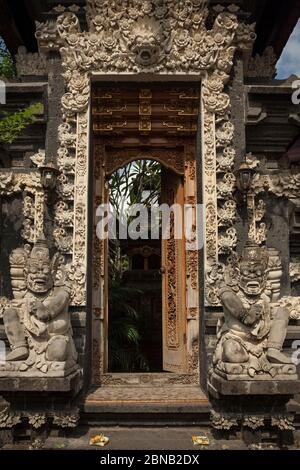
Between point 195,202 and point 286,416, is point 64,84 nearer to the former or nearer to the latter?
point 195,202

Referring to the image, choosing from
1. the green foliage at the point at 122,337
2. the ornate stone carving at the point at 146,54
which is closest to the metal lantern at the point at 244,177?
the ornate stone carving at the point at 146,54

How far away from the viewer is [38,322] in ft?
15.6

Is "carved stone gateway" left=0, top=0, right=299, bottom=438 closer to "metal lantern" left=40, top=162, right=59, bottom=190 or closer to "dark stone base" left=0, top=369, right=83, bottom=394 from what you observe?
"metal lantern" left=40, top=162, right=59, bottom=190

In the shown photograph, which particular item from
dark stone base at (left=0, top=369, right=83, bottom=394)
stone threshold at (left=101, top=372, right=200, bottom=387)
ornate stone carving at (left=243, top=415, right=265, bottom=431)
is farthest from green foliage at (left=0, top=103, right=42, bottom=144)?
ornate stone carving at (left=243, top=415, right=265, bottom=431)

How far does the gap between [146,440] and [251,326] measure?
1.75 meters

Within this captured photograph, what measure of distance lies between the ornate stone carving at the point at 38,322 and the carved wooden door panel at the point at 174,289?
2.28m

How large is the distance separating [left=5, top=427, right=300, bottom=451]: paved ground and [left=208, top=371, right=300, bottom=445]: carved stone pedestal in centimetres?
15

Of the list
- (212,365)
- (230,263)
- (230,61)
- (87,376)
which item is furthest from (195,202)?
(87,376)

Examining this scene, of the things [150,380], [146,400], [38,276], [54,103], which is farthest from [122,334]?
[54,103]

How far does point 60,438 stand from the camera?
476cm

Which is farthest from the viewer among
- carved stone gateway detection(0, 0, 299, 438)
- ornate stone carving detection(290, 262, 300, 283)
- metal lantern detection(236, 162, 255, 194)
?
ornate stone carving detection(290, 262, 300, 283)

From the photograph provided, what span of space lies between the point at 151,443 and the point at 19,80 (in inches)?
221

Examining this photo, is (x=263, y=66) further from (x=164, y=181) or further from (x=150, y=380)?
(x=150, y=380)

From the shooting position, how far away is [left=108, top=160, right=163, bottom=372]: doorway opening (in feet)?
29.1
